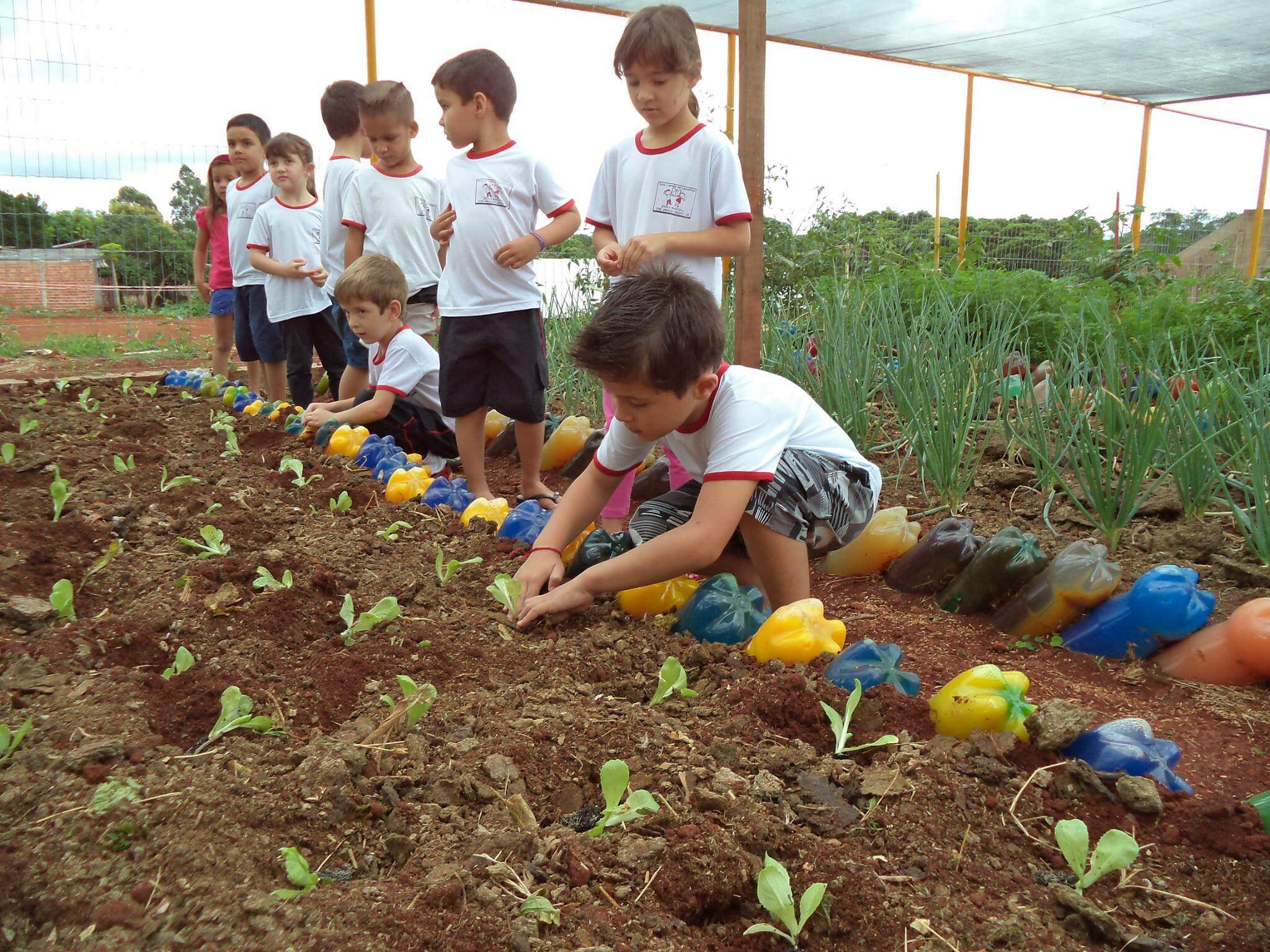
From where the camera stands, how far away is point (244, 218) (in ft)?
16.5

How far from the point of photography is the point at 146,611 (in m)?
1.95

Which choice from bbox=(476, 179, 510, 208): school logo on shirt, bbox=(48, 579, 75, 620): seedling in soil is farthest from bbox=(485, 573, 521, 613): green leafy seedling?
bbox=(476, 179, 510, 208): school logo on shirt

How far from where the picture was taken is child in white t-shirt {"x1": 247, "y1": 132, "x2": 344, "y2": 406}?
15.1ft

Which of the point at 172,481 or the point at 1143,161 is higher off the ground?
the point at 1143,161

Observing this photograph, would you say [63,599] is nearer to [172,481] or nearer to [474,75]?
[172,481]

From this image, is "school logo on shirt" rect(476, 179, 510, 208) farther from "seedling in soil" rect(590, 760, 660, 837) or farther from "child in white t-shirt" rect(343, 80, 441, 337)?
"seedling in soil" rect(590, 760, 660, 837)

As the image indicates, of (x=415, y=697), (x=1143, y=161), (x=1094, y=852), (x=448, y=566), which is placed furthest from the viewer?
(x=1143, y=161)

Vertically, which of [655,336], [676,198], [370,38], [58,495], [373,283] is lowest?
[58,495]

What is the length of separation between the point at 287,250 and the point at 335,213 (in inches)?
22.4

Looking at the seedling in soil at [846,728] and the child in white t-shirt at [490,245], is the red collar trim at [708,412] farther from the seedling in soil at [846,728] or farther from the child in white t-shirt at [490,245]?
the child in white t-shirt at [490,245]

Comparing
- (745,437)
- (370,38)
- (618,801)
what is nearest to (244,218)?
(370,38)

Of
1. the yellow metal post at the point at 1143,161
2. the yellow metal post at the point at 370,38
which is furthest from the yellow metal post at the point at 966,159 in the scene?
the yellow metal post at the point at 370,38

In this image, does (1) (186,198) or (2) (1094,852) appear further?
(1) (186,198)

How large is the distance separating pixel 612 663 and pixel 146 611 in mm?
969
